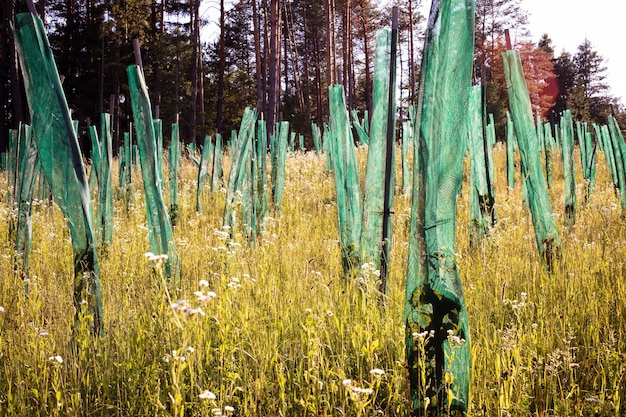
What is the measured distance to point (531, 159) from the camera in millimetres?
Result: 3102

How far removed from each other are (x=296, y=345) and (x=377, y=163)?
139 cm

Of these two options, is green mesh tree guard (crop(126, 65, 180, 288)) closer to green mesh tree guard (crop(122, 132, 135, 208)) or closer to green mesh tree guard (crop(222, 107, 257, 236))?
green mesh tree guard (crop(222, 107, 257, 236))

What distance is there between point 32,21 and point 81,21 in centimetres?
2341

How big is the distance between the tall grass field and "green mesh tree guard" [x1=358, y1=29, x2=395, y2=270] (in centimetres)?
29

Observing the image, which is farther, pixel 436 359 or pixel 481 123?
pixel 481 123

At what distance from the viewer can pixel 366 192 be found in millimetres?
3094

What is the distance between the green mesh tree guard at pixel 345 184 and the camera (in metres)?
3.33

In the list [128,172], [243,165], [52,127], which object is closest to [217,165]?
[128,172]

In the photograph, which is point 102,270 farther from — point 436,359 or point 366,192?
point 436,359

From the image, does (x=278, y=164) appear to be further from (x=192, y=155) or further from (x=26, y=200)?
(x=192, y=155)

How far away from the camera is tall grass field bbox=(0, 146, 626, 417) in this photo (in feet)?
5.83

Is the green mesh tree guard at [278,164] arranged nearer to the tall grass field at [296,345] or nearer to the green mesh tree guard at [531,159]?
the tall grass field at [296,345]

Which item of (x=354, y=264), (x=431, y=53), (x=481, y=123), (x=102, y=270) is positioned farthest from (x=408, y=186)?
(x=431, y=53)

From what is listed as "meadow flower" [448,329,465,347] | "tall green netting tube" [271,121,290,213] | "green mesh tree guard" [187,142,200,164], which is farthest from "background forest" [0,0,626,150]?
"meadow flower" [448,329,465,347]
